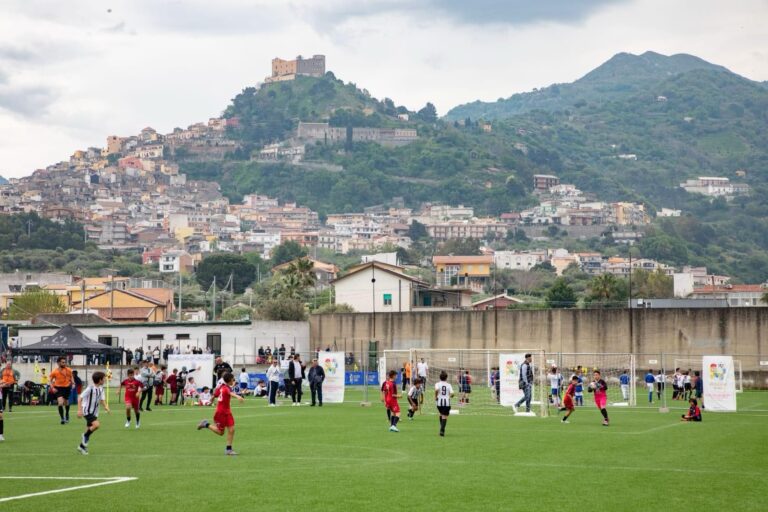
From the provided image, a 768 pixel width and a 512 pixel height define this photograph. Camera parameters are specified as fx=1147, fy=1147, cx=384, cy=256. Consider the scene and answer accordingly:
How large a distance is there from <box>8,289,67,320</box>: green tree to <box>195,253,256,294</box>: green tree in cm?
5937

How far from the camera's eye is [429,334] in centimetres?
6969

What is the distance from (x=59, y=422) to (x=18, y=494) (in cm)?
1702

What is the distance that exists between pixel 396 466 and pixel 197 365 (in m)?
25.3

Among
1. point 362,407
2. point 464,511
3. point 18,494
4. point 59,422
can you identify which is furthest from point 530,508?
point 362,407

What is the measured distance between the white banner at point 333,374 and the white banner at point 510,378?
641 centimetres

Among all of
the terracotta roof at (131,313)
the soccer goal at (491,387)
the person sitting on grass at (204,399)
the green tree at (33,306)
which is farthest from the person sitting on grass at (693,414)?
the green tree at (33,306)

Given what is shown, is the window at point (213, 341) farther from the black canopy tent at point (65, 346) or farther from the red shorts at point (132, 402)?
the red shorts at point (132, 402)

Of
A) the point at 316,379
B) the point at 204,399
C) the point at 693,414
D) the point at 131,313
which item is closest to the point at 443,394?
the point at 693,414

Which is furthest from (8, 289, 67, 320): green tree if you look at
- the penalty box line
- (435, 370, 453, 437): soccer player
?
the penalty box line

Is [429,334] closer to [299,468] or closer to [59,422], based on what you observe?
[59,422]

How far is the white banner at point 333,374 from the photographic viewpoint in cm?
4198

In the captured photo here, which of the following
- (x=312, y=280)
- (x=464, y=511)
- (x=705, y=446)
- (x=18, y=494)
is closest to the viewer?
(x=464, y=511)

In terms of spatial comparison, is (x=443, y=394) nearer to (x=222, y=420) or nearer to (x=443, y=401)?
(x=443, y=401)

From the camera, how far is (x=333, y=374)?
42219 mm
